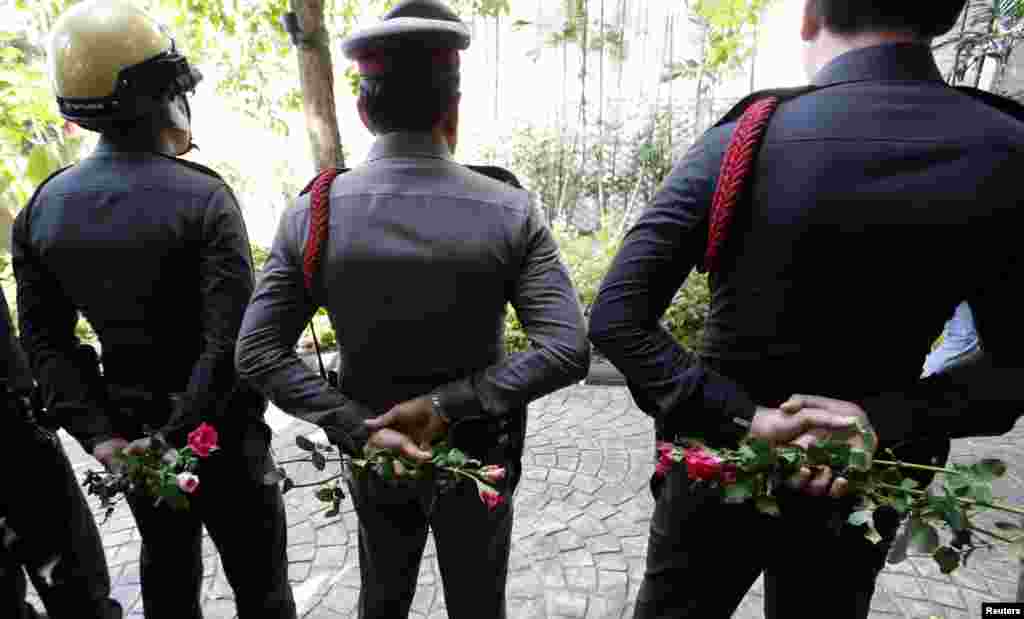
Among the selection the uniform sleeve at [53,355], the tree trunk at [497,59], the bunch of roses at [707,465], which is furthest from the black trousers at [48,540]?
the tree trunk at [497,59]

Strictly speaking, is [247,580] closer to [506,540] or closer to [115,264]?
[506,540]

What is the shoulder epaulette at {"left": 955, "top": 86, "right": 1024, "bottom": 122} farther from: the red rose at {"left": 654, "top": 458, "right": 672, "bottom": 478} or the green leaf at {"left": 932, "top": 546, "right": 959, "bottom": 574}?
the red rose at {"left": 654, "top": 458, "right": 672, "bottom": 478}

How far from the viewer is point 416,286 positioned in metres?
1.43

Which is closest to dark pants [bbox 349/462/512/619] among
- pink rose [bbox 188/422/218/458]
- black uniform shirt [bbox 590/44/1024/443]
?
pink rose [bbox 188/422/218/458]

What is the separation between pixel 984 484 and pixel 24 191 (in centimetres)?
826

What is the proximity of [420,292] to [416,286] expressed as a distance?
19mm

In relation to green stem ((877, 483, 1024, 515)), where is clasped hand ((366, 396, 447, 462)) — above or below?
below

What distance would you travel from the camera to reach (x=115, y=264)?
5.32ft

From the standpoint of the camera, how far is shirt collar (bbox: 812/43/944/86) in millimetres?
1126

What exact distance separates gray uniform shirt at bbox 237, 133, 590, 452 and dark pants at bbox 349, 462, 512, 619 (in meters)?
0.23

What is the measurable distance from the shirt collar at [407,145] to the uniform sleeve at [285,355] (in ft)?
0.97

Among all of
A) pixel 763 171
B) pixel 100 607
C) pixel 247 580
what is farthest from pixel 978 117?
pixel 100 607

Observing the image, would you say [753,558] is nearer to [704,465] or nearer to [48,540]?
[704,465]

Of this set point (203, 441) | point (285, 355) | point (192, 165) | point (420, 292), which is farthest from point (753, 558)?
point (192, 165)
